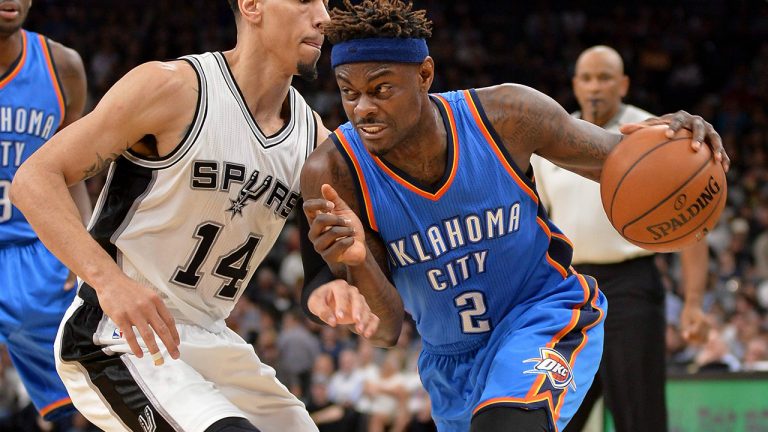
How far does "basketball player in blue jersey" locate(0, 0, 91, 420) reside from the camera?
15.1 feet

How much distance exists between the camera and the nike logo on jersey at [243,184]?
3.48 m

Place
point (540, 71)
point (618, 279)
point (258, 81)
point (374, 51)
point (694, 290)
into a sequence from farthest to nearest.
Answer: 1. point (540, 71)
2. point (694, 290)
3. point (618, 279)
4. point (258, 81)
5. point (374, 51)

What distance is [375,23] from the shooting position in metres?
3.44

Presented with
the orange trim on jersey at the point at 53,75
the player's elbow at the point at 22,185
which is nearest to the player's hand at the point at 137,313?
the player's elbow at the point at 22,185

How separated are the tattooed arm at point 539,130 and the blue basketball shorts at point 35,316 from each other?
2.18 metres

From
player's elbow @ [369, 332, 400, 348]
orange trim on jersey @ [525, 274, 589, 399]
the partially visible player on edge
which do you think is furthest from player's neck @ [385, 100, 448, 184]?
the partially visible player on edge

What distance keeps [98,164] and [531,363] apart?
5.00 feet

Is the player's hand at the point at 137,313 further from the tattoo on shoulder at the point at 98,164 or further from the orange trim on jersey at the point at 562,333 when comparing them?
the orange trim on jersey at the point at 562,333

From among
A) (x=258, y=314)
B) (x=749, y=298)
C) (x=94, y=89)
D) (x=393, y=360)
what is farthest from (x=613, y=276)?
(x=94, y=89)

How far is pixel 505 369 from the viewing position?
3457mm

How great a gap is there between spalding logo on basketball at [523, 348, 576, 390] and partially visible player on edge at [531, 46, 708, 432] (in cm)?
202

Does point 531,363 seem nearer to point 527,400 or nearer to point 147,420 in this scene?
point 527,400

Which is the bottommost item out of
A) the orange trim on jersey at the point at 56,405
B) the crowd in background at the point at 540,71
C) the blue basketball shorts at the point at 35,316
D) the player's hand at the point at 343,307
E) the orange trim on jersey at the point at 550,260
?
the crowd in background at the point at 540,71

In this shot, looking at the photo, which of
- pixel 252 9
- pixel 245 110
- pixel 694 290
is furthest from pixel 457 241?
pixel 694 290
